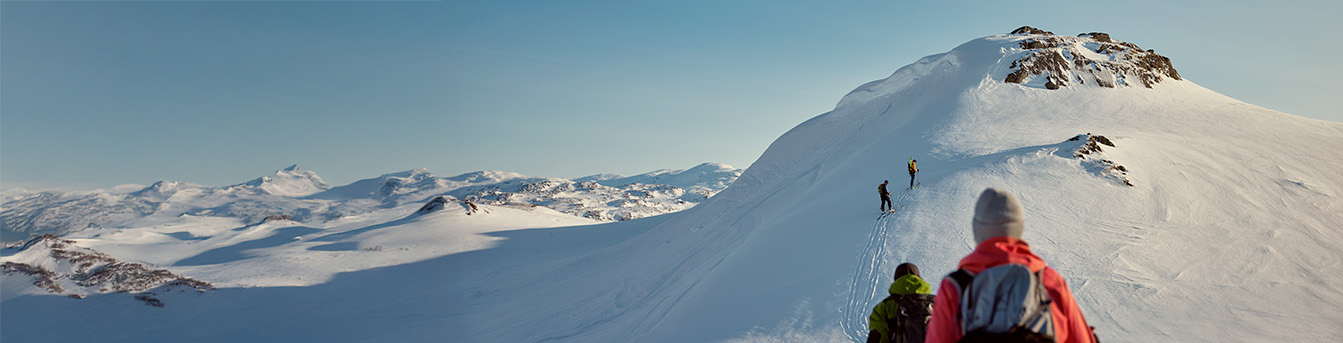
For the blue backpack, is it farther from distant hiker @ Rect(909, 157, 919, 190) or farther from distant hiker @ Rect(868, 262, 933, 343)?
distant hiker @ Rect(909, 157, 919, 190)

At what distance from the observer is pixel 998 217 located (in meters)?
2.43

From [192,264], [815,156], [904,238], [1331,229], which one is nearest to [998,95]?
[815,156]

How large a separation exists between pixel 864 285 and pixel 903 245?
251 centimetres

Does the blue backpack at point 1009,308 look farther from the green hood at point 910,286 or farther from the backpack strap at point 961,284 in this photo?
the green hood at point 910,286

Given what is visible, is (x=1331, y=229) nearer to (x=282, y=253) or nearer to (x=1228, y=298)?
(x=1228, y=298)

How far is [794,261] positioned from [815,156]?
1913cm

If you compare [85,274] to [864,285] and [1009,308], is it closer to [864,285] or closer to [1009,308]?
[864,285]

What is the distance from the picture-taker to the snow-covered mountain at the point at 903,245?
12844mm

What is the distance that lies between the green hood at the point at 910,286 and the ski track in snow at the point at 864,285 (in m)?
6.97

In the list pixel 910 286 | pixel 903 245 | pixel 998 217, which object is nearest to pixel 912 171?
pixel 903 245

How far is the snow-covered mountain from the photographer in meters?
12.8

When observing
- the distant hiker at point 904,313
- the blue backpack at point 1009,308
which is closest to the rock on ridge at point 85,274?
the distant hiker at point 904,313

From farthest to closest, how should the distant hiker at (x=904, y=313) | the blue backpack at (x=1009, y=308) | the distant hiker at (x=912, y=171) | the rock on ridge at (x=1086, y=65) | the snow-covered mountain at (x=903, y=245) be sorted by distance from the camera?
the rock on ridge at (x=1086, y=65)
the distant hiker at (x=912, y=171)
the snow-covered mountain at (x=903, y=245)
the distant hiker at (x=904, y=313)
the blue backpack at (x=1009, y=308)

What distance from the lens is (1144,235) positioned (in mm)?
15008
